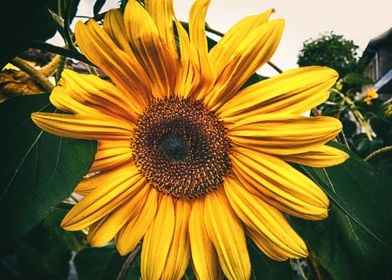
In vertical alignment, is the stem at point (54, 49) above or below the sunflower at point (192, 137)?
above

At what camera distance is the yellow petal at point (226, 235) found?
0.36 metres

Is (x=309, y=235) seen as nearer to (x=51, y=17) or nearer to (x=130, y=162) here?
(x=130, y=162)

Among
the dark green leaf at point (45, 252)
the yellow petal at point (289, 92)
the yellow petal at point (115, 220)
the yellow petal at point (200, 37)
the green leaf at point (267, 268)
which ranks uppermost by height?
the yellow petal at point (200, 37)

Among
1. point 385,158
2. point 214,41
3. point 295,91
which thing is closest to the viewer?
point 295,91

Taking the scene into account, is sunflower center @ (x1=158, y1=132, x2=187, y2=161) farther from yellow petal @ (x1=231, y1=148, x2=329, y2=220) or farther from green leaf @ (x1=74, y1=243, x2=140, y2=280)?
green leaf @ (x1=74, y1=243, x2=140, y2=280)

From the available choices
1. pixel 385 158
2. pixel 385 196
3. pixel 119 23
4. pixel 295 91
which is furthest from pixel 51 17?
pixel 385 158

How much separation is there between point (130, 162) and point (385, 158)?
0.95 meters

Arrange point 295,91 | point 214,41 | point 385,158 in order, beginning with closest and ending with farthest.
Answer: point 295,91 → point 214,41 → point 385,158

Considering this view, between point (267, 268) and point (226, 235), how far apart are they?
14 cm

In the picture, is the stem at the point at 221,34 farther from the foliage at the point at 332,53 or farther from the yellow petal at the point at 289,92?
the foliage at the point at 332,53

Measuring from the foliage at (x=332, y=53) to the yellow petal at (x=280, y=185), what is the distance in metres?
15.8

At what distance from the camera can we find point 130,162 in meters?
0.43

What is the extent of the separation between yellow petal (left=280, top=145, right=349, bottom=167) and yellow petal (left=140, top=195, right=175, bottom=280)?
0.13 meters

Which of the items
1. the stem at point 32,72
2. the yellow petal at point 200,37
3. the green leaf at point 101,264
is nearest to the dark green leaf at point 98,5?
the stem at point 32,72
